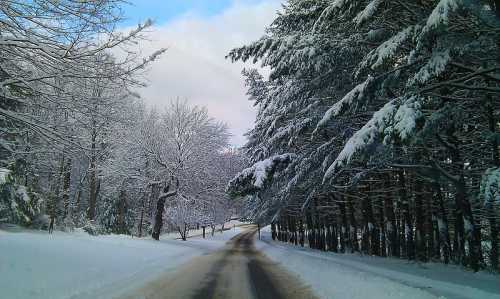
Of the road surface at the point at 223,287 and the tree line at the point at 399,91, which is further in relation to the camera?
the road surface at the point at 223,287

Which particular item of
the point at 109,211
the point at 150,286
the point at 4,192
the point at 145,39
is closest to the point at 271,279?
the point at 150,286

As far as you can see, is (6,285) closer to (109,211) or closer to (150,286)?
(150,286)

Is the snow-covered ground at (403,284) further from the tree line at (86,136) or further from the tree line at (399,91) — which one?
the tree line at (86,136)

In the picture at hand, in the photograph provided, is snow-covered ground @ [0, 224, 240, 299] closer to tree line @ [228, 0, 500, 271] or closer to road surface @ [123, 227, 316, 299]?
road surface @ [123, 227, 316, 299]

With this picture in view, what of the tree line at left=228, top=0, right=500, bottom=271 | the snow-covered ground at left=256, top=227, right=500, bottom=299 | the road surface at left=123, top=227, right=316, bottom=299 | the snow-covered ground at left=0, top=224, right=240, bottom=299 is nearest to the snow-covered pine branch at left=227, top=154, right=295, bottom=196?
the tree line at left=228, top=0, right=500, bottom=271

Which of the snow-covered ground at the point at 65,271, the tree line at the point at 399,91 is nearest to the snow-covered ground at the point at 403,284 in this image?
the tree line at the point at 399,91

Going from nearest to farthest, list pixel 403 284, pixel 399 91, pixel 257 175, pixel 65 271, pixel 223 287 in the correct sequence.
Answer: pixel 403 284, pixel 65 271, pixel 223 287, pixel 257 175, pixel 399 91

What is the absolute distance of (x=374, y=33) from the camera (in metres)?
11.1

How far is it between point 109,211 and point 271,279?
35248 millimetres

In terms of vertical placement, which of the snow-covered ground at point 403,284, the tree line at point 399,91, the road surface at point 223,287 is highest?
the tree line at point 399,91

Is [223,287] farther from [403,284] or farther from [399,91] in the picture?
[399,91]

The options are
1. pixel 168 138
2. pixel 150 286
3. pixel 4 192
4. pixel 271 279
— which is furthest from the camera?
pixel 168 138

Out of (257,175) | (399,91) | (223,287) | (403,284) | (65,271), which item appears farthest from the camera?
(399,91)

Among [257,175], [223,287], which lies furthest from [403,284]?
[257,175]
